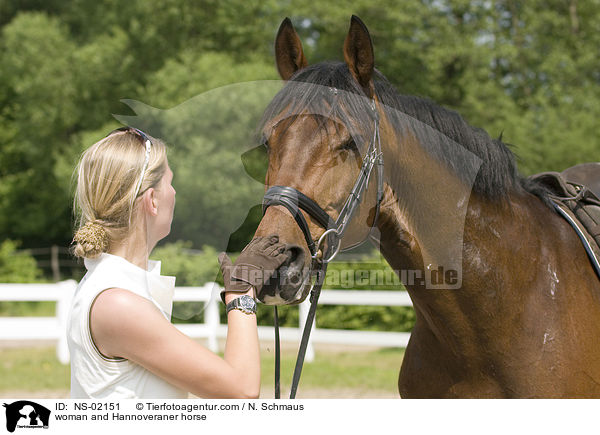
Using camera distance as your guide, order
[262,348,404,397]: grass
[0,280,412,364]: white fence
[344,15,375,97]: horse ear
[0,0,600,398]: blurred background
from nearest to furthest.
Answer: [344,15,375,97]: horse ear
[262,348,404,397]: grass
[0,280,412,364]: white fence
[0,0,600,398]: blurred background

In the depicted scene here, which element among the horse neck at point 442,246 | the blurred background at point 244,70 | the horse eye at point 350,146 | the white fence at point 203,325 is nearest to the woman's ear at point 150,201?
the horse eye at point 350,146

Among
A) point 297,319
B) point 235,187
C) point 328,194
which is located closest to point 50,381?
point 297,319

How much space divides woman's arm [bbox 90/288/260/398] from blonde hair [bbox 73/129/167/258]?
21cm

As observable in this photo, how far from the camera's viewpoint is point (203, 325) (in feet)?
31.1

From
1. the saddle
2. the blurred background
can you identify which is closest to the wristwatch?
the saddle

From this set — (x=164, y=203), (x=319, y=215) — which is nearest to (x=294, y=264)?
(x=319, y=215)

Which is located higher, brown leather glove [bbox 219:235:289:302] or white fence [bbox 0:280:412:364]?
brown leather glove [bbox 219:235:289:302]

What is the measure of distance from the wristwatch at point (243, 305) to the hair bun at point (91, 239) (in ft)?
1.46

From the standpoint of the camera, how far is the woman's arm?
162cm

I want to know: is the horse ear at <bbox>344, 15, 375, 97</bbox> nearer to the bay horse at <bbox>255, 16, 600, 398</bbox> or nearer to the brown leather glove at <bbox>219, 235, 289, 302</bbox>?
the bay horse at <bbox>255, 16, 600, 398</bbox>

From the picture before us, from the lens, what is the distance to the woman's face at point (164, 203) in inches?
74.7

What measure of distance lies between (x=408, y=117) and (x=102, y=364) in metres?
1.57
